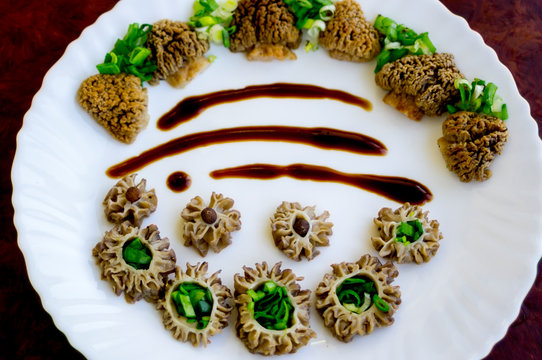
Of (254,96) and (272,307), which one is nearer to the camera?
(272,307)

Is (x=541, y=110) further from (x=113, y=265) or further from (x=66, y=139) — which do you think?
(x=66, y=139)

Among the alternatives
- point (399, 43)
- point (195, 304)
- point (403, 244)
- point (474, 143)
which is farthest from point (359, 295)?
point (399, 43)

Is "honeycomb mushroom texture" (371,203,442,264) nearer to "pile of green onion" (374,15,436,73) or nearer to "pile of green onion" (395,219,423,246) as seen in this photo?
"pile of green onion" (395,219,423,246)

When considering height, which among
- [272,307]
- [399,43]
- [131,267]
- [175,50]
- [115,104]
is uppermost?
[399,43]

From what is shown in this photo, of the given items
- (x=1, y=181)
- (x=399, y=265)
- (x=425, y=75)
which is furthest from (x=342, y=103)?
(x=1, y=181)

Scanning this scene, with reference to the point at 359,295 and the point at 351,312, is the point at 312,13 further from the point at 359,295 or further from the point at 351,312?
the point at 351,312
